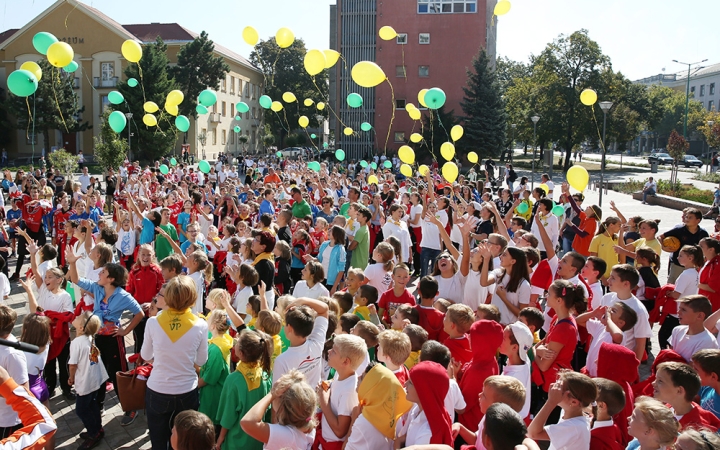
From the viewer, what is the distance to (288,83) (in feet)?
207

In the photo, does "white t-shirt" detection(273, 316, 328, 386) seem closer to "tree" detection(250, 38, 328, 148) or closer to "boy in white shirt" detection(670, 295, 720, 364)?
"boy in white shirt" detection(670, 295, 720, 364)

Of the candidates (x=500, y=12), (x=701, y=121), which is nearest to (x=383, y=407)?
(x=500, y=12)

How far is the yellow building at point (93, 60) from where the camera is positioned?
1654 inches

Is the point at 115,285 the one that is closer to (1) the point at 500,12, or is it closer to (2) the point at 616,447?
(2) the point at 616,447

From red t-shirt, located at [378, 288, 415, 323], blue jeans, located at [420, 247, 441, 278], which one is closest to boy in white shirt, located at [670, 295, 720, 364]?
red t-shirt, located at [378, 288, 415, 323]

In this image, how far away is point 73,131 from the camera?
149ft

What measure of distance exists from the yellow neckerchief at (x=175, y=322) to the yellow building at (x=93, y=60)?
36927 millimetres

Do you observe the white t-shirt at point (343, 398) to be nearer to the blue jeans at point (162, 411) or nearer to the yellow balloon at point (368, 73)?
the blue jeans at point (162, 411)

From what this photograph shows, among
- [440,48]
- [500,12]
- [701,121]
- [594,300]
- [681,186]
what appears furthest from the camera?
[701,121]

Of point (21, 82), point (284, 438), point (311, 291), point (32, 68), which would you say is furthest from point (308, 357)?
point (32, 68)

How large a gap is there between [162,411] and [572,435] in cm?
270

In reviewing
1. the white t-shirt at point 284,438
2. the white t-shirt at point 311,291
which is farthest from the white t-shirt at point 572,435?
the white t-shirt at point 311,291

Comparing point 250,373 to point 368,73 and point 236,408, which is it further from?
point 368,73

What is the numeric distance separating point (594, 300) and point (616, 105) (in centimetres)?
4290
